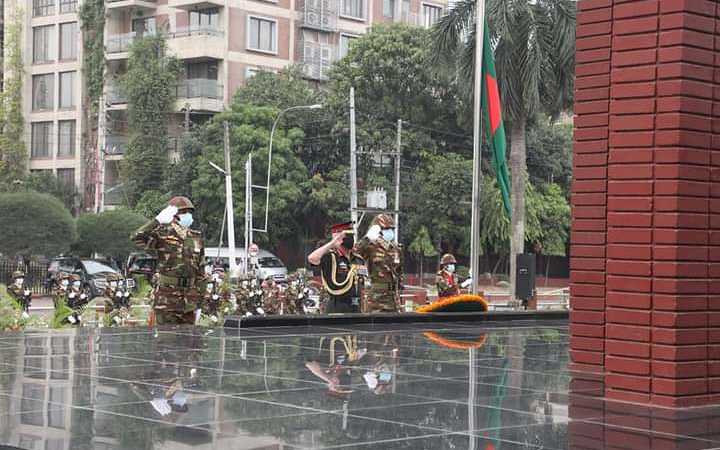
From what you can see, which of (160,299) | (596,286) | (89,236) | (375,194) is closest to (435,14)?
(375,194)

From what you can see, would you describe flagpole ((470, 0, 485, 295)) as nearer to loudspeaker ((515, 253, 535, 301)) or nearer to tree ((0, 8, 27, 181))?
loudspeaker ((515, 253, 535, 301))

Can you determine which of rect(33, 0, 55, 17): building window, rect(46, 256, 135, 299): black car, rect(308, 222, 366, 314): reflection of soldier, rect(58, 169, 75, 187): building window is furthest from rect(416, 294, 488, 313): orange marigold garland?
rect(33, 0, 55, 17): building window

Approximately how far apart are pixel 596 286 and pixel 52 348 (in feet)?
15.6

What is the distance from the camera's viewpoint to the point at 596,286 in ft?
30.6

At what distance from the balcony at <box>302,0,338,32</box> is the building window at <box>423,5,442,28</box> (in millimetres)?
6555

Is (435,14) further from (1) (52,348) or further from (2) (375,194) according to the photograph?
(1) (52,348)

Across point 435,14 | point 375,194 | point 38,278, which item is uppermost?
point 435,14

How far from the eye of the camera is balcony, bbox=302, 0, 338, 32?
63.8m

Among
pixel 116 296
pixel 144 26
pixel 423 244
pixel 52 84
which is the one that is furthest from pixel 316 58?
pixel 116 296

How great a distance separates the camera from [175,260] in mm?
14281

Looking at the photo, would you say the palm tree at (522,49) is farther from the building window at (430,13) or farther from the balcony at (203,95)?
the building window at (430,13)

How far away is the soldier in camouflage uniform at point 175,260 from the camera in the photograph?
46.5ft

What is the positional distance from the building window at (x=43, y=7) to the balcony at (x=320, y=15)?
1476 centimetres

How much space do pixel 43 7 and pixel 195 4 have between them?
523 inches
